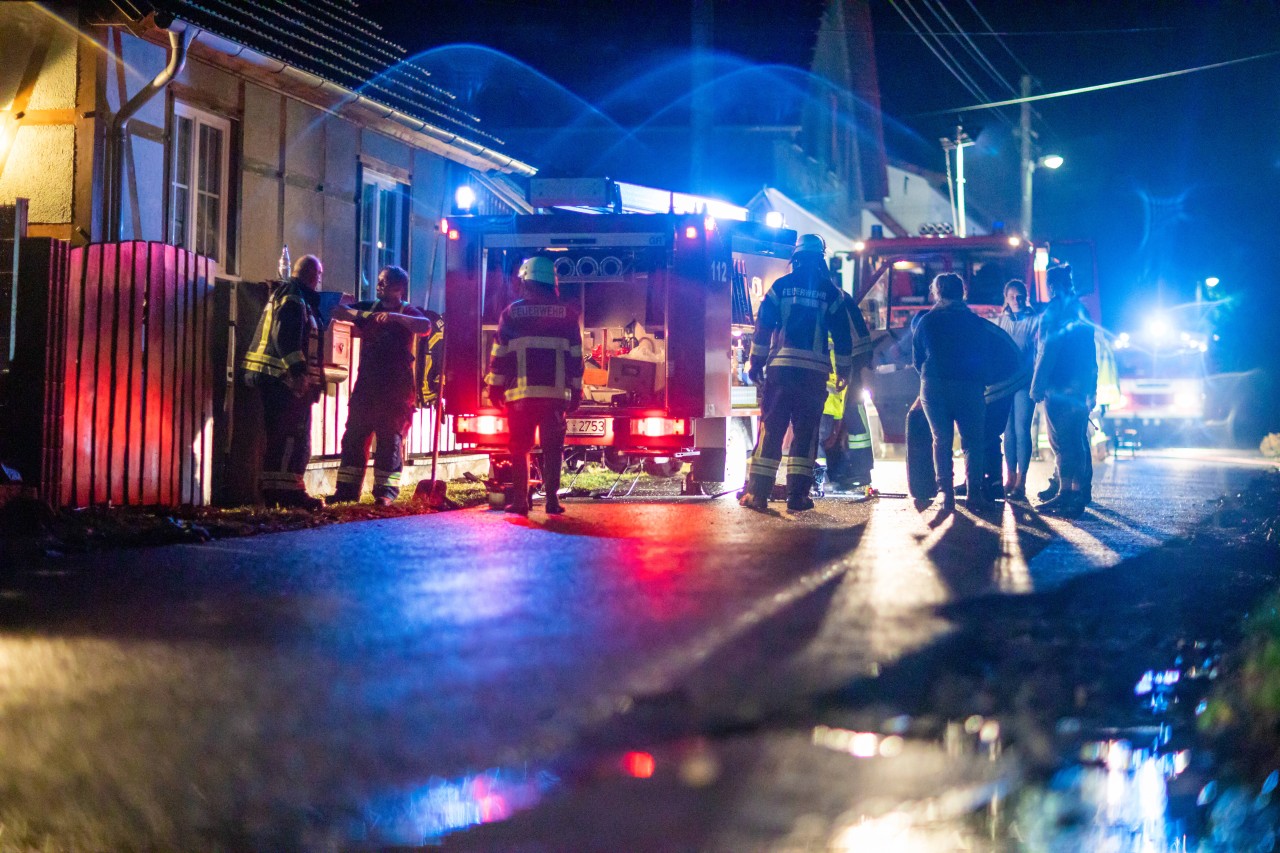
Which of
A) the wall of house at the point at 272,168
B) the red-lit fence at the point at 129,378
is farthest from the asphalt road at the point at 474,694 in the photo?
the wall of house at the point at 272,168

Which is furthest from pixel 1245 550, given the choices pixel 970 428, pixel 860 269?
pixel 860 269

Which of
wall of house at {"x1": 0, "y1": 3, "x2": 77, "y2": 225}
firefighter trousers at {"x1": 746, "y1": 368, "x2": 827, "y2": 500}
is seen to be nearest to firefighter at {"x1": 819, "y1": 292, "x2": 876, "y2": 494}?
firefighter trousers at {"x1": 746, "y1": 368, "x2": 827, "y2": 500}

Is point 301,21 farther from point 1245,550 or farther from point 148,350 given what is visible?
point 1245,550

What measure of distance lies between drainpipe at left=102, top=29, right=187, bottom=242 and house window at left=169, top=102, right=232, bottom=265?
2.59 feet

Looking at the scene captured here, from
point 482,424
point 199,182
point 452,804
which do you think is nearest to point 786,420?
point 482,424

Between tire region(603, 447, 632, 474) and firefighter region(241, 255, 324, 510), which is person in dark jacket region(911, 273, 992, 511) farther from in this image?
firefighter region(241, 255, 324, 510)

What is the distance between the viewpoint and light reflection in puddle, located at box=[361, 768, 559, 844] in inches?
128

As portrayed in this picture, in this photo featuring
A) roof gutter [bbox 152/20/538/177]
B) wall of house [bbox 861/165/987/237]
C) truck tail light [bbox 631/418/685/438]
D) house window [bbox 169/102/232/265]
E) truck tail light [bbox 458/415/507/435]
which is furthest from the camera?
wall of house [bbox 861/165/987/237]

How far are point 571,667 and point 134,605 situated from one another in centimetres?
235

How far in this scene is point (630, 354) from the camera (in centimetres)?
1322

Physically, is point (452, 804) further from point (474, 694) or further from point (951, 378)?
point (951, 378)

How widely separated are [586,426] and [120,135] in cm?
504

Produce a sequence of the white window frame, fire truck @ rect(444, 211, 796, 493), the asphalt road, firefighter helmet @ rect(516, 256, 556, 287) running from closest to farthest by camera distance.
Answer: the asphalt road < firefighter helmet @ rect(516, 256, 556, 287) < fire truck @ rect(444, 211, 796, 493) < the white window frame

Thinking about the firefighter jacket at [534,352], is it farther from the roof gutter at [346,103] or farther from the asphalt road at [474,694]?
the roof gutter at [346,103]
